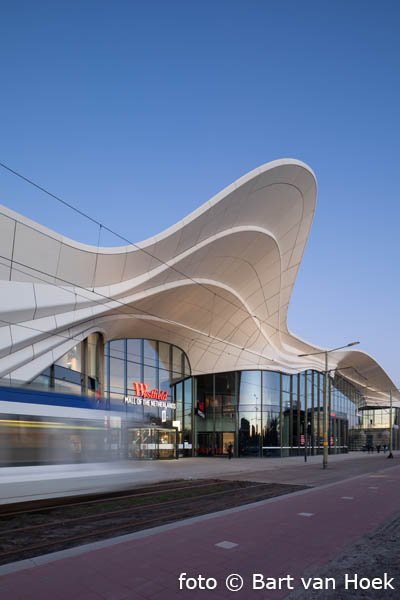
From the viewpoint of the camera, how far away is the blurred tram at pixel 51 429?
1283 centimetres

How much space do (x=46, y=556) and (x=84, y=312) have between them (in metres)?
19.5

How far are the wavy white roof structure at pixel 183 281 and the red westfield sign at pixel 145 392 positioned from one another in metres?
3.89

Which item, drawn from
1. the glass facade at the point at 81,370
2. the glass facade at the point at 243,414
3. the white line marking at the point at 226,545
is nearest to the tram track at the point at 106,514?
the white line marking at the point at 226,545

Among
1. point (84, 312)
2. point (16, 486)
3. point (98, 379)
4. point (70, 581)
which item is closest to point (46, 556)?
point (70, 581)

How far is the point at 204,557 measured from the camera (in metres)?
8.08

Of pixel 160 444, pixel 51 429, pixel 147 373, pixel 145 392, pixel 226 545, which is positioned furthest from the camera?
pixel 160 444

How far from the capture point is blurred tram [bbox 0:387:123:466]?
12.8m

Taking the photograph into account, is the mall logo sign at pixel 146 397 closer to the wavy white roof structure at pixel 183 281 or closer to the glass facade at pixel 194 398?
the glass facade at pixel 194 398

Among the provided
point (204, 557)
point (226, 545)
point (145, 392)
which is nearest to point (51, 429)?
point (226, 545)

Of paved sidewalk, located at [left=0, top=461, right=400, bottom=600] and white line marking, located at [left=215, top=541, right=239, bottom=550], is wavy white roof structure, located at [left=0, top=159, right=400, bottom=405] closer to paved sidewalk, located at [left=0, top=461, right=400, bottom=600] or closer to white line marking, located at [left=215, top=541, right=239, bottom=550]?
paved sidewalk, located at [left=0, top=461, right=400, bottom=600]

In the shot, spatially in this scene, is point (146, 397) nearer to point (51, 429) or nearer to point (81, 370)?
point (81, 370)

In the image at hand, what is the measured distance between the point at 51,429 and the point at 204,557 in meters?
7.28

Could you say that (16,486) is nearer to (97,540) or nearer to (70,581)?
(97,540)

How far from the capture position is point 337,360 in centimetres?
6656
